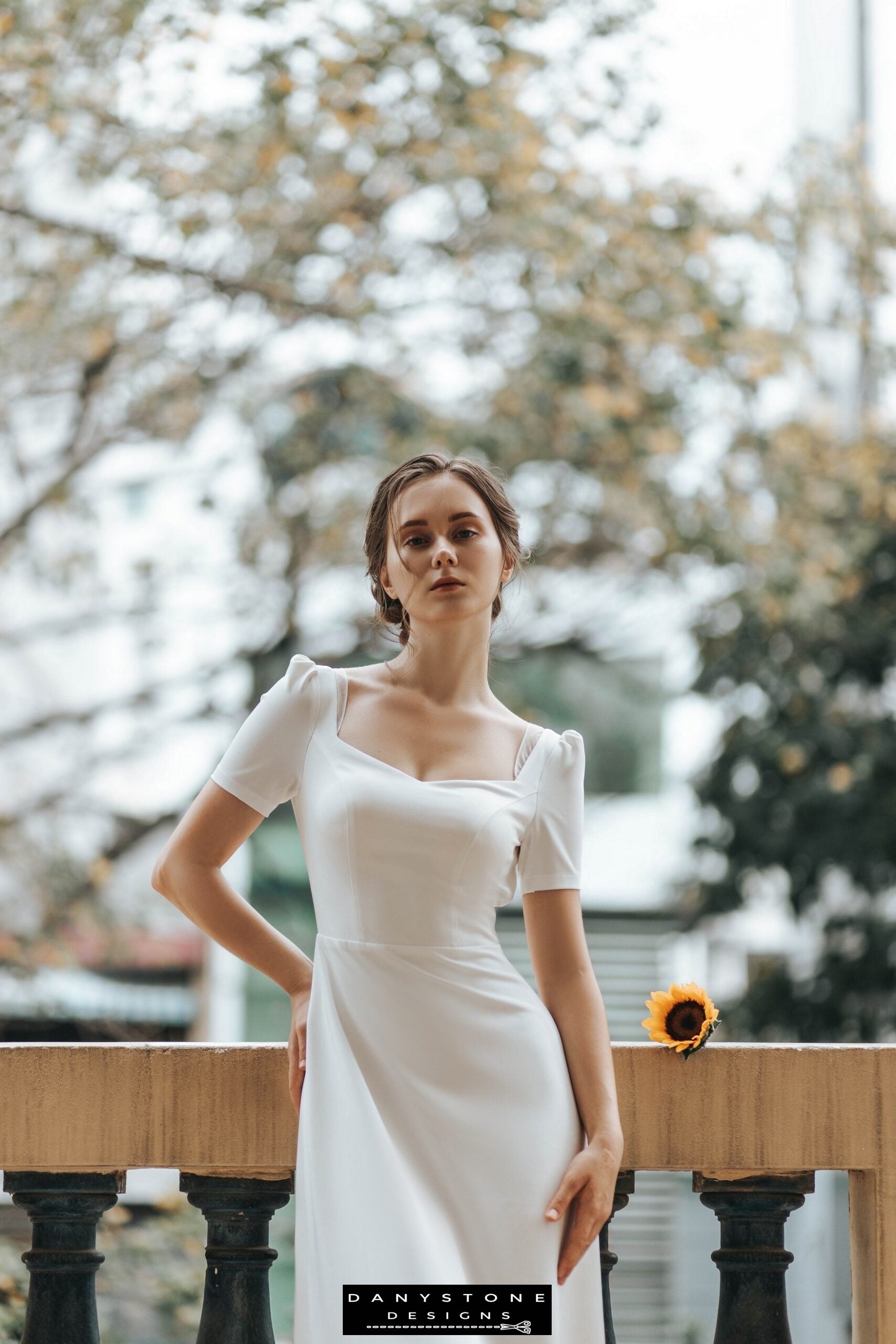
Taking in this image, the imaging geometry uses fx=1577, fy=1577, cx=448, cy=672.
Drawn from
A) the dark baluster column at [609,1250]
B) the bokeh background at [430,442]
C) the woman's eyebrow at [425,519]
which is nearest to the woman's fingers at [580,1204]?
the dark baluster column at [609,1250]

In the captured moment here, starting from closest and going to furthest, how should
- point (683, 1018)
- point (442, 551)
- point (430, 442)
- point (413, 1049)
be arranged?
point (413, 1049) < point (442, 551) < point (683, 1018) < point (430, 442)

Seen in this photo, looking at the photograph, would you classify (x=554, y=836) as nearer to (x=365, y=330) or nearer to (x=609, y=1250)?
(x=609, y=1250)

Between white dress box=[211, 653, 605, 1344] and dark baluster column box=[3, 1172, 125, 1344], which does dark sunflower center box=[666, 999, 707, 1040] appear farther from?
dark baluster column box=[3, 1172, 125, 1344]

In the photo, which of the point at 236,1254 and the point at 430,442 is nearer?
the point at 236,1254

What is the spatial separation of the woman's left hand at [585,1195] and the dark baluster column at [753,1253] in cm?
27

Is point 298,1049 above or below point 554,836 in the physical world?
below

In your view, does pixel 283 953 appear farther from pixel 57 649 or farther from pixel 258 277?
pixel 57 649

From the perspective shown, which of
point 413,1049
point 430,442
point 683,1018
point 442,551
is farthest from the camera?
point 430,442

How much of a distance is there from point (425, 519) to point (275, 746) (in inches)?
13.9

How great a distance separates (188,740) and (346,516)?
123 cm

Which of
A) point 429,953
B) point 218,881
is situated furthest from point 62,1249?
point 429,953

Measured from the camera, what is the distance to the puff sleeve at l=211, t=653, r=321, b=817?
1.99 m

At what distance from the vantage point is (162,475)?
20.4 ft

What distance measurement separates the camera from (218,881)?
6.53 feet
